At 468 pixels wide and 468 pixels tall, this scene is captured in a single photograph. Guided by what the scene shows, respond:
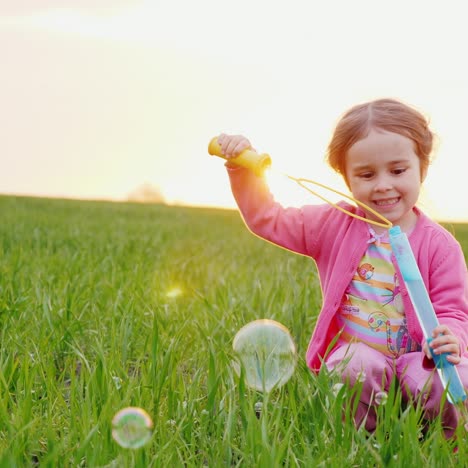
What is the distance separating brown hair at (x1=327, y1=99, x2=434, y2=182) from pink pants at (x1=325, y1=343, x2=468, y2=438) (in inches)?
24.5

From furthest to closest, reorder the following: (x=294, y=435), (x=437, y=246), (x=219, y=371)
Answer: (x=437, y=246)
(x=219, y=371)
(x=294, y=435)

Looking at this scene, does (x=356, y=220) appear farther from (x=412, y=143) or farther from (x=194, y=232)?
(x=194, y=232)

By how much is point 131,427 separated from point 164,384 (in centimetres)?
29

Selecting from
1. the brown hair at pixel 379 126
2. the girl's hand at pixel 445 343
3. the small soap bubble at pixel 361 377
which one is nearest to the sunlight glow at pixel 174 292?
the brown hair at pixel 379 126

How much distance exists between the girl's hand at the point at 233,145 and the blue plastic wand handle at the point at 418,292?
0.55 meters

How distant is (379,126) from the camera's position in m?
2.42

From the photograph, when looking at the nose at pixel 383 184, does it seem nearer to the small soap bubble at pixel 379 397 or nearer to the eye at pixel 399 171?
the eye at pixel 399 171

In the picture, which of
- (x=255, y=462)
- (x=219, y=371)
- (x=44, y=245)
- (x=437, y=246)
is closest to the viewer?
(x=255, y=462)

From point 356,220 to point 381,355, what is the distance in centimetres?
49

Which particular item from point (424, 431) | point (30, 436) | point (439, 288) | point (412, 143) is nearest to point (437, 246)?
point (439, 288)

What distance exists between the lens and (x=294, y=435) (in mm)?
2051

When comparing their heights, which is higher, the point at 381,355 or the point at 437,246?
the point at 437,246

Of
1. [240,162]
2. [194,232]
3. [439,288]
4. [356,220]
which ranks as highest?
[240,162]

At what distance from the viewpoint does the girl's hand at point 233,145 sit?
2361mm
